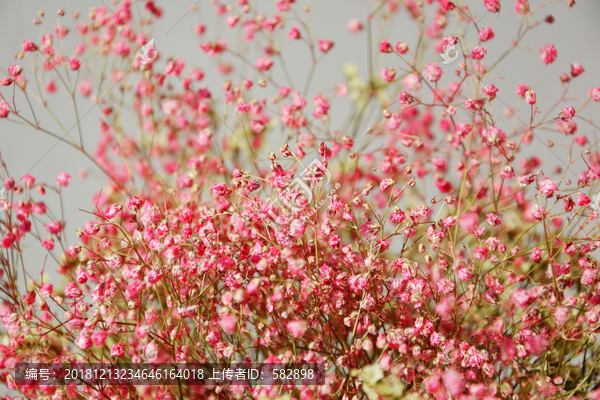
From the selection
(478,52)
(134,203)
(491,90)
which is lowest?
(134,203)

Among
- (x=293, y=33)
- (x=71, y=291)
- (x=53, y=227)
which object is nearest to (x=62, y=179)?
(x=53, y=227)

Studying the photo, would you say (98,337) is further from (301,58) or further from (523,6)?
(523,6)

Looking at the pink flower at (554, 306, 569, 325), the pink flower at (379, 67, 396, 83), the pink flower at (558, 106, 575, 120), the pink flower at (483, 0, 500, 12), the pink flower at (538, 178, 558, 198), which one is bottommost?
the pink flower at (554, 306, 569, 325)

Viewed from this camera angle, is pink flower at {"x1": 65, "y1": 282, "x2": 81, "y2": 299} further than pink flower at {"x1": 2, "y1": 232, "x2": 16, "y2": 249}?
No

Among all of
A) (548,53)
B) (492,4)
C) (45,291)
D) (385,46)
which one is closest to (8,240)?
(45,291)

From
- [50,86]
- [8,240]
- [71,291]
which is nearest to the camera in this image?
[71,291]

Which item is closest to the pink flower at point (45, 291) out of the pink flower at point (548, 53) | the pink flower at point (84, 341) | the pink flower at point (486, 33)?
the pink flower at point (84, 341)

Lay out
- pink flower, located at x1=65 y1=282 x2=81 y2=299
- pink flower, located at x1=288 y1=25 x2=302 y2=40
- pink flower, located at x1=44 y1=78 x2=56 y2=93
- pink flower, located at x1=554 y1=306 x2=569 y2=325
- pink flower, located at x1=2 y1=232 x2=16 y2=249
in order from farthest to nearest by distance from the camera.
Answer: pink flower, located at x1=44 y1=78 x2=56 y2=93, pink flower, located at x1=288 y1=25 x2=302 y2=40, pink flower, located at x1=2 y1=232 x2=16 y2=249, pink flower, located at x1=65 y1=282 x2=81 y2=299, pink flower, located at x1=554 y1=306 x2=569 y2=325

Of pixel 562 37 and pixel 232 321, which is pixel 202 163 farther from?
pixel 562 37

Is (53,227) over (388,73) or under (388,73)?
under

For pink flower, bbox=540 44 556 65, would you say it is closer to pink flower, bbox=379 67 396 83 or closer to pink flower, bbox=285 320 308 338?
pink flower, bbox=379 67 396 83

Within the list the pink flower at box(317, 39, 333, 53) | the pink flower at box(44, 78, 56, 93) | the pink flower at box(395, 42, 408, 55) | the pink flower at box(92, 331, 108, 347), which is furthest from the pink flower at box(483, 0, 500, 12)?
the pink flower at box(44, 78, 56, 93)

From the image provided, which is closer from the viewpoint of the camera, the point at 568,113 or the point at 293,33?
the point at 568,113

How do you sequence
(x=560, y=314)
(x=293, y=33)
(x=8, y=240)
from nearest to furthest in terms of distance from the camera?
(x=560, y=314) → (x=8, y=240) → (x=293, y=33)
